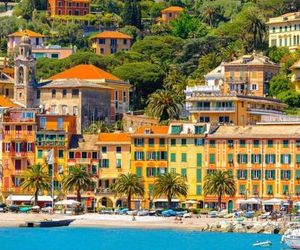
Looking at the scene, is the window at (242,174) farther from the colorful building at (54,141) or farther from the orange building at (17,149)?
the orange building at (17,149)

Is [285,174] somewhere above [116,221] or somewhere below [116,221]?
above

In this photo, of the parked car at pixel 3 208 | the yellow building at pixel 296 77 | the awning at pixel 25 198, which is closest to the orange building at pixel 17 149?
the awning at pixel 25 198

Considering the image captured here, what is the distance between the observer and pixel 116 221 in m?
138

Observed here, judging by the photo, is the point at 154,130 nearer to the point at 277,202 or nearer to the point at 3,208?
the point at 277,202

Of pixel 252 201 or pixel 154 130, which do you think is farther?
pixel 154 130

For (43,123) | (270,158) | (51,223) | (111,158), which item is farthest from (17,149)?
(270,158)

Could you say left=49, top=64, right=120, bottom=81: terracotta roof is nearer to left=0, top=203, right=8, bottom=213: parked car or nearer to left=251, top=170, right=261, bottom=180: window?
left=0, top=203, right=8, bottom=213: parked car

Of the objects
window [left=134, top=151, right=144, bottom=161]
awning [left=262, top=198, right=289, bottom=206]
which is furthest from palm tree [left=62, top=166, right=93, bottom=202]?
awning [left=262, top=198, right=289, bottom=206]

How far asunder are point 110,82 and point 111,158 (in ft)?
85.7

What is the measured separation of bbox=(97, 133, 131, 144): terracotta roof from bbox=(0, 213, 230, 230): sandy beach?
Answer: 893 centimetres

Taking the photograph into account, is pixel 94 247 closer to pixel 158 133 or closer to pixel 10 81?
pixel 158 133

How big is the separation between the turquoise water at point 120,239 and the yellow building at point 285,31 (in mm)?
55433

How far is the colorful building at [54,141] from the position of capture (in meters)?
148

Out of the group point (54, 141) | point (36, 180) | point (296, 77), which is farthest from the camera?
point (296, 77)
